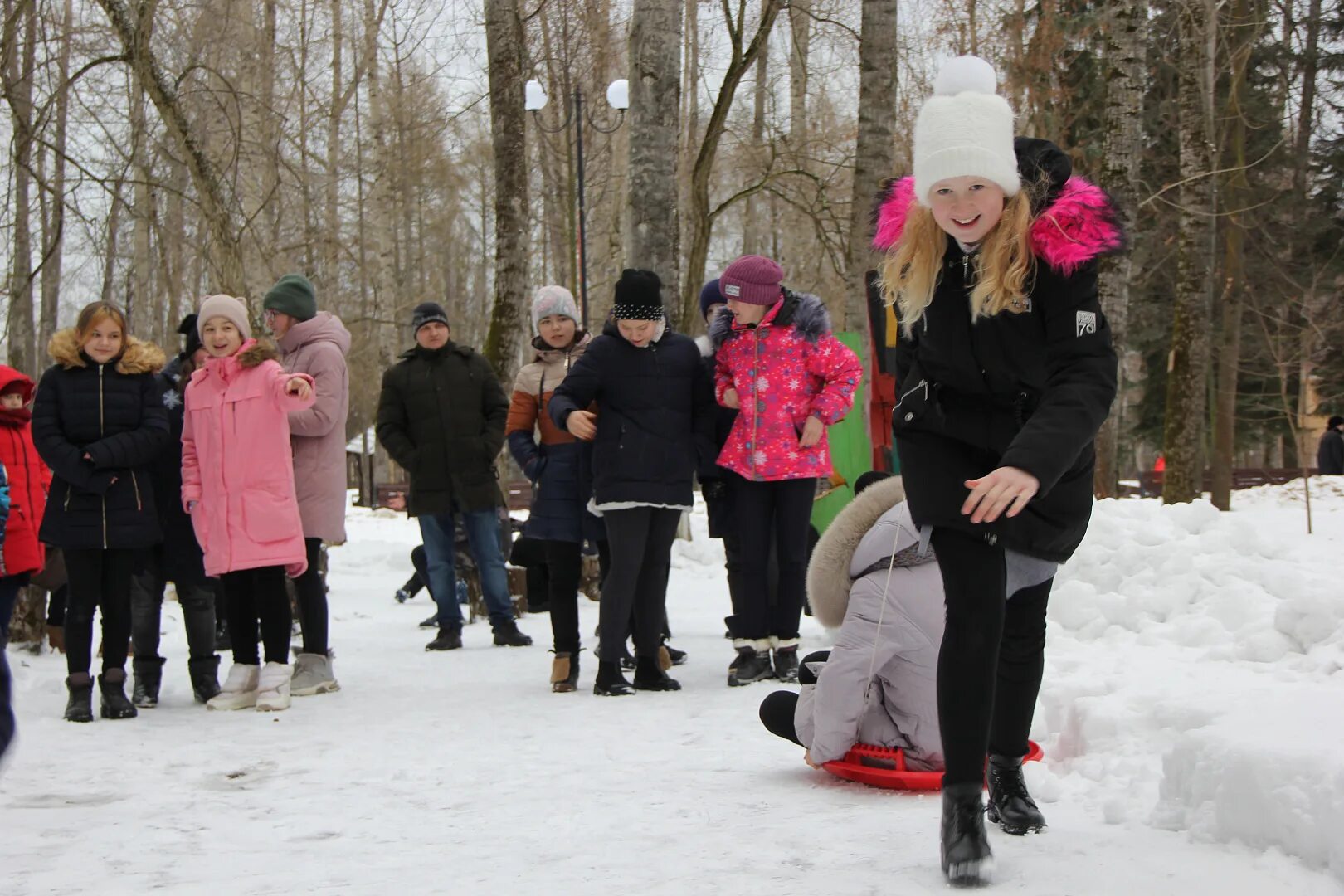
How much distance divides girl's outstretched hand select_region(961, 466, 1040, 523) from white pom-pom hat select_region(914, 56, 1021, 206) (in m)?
0.76

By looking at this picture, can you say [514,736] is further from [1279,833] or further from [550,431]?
[1279,833]

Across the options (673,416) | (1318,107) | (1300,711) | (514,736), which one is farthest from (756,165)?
(1300,711)

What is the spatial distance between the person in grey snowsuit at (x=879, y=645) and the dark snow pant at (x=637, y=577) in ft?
7.54

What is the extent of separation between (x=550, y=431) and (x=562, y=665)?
5.00 feet

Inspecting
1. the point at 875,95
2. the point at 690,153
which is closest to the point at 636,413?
the point at 875,95

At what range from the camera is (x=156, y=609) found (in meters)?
7.07

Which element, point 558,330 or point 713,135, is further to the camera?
point 713,135

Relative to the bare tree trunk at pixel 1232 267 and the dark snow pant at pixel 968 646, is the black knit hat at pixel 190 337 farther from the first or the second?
the bare tree trunk at pixel 1232 267

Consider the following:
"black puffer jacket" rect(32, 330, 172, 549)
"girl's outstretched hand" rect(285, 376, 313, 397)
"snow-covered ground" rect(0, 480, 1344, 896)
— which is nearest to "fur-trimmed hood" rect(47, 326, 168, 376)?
"black puffer jacket" rect(32, 330, 172, 549)

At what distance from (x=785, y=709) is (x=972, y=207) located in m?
2.05

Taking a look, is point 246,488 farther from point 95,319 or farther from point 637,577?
point 637,577

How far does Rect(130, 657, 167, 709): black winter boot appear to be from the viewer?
22.6 feet

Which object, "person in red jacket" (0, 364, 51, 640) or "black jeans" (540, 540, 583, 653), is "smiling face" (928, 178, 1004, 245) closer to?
"black jeans" (540, 540, 583, 653)

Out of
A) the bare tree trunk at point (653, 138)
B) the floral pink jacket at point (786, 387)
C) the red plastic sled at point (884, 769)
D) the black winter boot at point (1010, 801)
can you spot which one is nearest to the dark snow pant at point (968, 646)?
the black winter boot at point (1010, 801)
